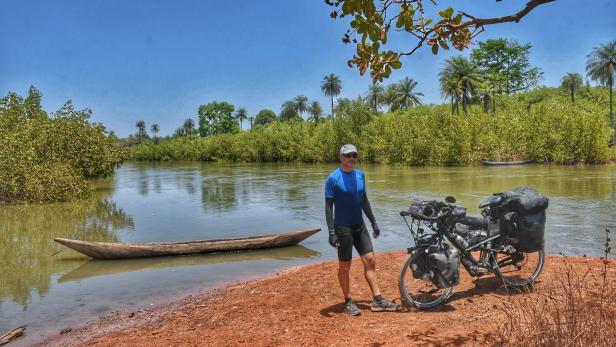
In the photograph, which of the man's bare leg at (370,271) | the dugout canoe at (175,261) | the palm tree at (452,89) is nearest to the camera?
the man's bare leg at (370,271)

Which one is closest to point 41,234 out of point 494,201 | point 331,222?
point 331,222

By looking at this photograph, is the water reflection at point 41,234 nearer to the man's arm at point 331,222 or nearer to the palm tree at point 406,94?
the man's arm at point 331,222

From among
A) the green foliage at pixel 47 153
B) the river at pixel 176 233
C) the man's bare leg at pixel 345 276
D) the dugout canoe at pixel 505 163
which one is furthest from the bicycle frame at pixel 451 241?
the dugout canoe at pixel 505 163

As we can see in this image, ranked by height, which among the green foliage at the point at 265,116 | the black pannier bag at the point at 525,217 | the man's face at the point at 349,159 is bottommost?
the black pannier bag at the point at 525,217

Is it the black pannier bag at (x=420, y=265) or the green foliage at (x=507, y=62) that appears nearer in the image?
the black pannier bag at (x=420, y=265)

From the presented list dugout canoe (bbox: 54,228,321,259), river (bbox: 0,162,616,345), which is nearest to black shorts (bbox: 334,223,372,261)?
river (bbox: 0,162,616,345)

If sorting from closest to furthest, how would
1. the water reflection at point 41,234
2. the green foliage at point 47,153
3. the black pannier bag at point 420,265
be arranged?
the black pannier bag at point 420,265 → the water reflection at point 41,234 → the green foliage at point 47,153

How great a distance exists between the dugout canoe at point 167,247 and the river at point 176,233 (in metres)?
0.20

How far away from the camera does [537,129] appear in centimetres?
5056

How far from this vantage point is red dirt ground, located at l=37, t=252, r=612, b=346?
5520 mm

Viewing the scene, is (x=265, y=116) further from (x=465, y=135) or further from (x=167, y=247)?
(x=167, y=247)

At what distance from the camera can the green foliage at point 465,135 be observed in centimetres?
4750

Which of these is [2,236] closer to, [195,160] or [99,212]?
[99,212]

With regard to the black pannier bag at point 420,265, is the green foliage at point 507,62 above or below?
above
